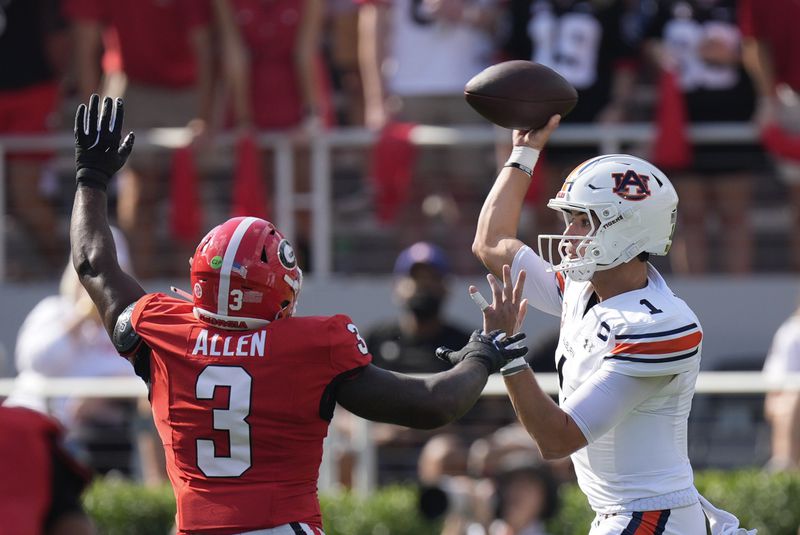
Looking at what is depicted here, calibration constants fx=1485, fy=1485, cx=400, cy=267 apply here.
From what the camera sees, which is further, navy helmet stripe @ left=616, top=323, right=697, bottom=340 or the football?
the football

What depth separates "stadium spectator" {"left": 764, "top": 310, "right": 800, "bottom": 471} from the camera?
763 centimetres

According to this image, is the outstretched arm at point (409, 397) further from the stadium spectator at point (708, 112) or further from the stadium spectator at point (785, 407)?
the stadium spectator at point (708, 112)

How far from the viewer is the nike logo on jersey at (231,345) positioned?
171 inches

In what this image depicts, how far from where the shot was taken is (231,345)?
437 cm

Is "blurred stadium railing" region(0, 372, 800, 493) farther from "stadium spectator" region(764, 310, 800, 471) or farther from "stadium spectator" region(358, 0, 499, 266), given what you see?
"stadium spectator" region(358, 0, 499, 266)

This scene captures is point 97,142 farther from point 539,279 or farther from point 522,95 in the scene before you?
point 539,279

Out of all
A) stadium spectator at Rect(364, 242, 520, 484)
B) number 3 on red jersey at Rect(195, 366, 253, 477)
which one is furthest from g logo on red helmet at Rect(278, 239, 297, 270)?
stadium spectator at Rect(364, 242, 520, 484)

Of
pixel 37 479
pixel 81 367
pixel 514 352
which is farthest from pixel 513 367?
pixel 81 367

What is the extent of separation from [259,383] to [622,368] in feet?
3.52

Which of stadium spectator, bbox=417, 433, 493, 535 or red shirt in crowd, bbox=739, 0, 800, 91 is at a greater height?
red shirt in crowd, bbox=739, 0, 800, 91

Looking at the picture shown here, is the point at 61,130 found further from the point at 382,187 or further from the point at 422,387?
the point at 422,387

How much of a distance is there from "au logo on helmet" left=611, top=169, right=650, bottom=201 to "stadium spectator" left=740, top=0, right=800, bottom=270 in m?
4.49

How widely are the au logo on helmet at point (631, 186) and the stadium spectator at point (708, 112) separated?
4403mm

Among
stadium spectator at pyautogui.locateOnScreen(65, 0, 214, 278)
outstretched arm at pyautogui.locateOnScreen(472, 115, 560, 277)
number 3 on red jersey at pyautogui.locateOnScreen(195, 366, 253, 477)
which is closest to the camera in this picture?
number 3 on red jersey at pyautogui.locateOnScreen(195, 366, 253, 477)
